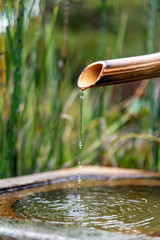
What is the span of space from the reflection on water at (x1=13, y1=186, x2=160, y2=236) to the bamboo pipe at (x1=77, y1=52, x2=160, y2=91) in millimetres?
348

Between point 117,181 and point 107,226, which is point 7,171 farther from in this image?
point 107,226

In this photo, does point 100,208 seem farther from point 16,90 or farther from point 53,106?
point 53,106

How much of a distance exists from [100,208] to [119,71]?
460 millimetres

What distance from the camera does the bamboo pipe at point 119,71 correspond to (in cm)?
97

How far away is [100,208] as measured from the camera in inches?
48.7

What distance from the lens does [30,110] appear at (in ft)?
7.51

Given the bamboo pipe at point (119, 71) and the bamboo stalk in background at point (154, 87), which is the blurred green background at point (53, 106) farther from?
the bamboo pipe at point (119, 71)

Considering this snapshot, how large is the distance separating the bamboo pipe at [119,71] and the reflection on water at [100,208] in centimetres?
35

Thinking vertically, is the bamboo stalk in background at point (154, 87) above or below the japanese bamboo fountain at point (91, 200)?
above

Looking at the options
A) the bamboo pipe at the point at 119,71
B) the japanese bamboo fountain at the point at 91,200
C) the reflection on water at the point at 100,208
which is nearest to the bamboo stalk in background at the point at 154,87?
the japanese bamboo fountain at the point at 91,200

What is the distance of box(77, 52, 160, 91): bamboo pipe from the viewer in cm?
97

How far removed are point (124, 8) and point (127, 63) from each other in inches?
194

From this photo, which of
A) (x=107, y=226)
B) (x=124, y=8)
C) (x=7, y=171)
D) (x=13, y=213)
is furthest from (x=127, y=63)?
(x=124, y=8)

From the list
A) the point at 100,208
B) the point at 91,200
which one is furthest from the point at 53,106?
the point at 100,208
